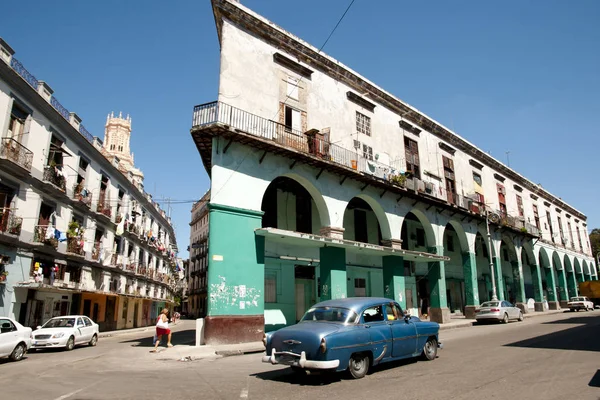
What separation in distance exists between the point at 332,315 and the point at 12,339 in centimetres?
1038

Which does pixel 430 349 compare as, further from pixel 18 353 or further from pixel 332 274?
pixel 18 353

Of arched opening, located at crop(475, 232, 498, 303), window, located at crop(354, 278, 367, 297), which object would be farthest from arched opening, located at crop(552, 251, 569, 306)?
window, located at crop(354, 278, 367, 297)

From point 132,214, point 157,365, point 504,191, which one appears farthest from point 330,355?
point 504,191

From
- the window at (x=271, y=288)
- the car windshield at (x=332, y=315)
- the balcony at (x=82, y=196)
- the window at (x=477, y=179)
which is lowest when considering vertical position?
the car windshield at (x=332, y=315)

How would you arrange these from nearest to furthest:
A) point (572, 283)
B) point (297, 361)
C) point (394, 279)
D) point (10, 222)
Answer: point (297, 361)
point (10, 222)
point (394, 279)
point (572, 283)

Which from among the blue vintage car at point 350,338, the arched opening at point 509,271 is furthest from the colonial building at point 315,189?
the blue vintage car at point 350,338

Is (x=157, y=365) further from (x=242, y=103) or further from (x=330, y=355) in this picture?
(x=242, y=103)

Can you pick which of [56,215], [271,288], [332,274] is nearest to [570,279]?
[332,274]

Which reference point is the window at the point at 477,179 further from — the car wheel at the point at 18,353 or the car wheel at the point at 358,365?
the car wheel at the point at 18,353

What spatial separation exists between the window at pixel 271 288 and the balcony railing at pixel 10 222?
12.1 m

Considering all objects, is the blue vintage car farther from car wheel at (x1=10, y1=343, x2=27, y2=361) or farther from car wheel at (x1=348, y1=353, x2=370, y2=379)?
car wheel at (x1=10, y1=343, x2=27, y2=361)

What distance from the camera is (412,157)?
26.5 metres

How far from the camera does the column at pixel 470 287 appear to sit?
27.0 meters

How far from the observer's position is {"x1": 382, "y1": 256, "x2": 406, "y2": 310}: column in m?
21.1
